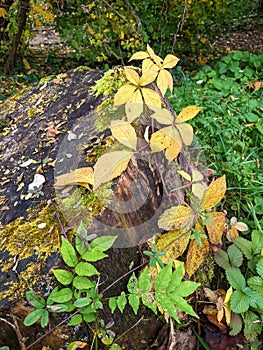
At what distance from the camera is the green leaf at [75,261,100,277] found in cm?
122

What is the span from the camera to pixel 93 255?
4.05 ft

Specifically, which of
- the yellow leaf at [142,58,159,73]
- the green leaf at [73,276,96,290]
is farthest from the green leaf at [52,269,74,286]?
the yellow leaf at [142,58,159,73]

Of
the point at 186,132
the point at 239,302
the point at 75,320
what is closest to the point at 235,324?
the point at 239,302

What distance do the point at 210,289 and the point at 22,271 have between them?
81 centimetres

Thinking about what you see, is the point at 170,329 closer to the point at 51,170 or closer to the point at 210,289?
the point at 210,289

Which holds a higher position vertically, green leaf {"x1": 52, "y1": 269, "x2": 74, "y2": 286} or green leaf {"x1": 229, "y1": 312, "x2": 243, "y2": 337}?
green leaf {"x1": 52, "y1": 269, "x2": 74, "y2": 286}

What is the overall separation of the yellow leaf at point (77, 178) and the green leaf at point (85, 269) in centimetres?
31

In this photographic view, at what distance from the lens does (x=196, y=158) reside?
7.09ft

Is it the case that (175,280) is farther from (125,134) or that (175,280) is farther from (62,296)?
(125,134)

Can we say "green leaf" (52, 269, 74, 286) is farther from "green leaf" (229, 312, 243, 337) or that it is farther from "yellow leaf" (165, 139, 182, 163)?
"green leaf" (229, 312, 243, 337)

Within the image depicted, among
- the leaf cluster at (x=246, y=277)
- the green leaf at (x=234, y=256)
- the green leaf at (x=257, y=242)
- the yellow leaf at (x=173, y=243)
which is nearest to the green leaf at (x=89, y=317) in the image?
the yellow leaf at (x=173, y=243)

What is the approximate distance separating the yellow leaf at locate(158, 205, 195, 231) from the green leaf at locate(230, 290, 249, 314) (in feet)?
1.13

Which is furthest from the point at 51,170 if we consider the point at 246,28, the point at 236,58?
the point at 246,28

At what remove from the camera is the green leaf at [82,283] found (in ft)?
4.00
